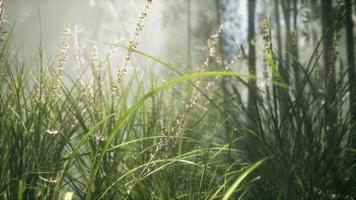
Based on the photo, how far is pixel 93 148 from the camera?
4.94 ft

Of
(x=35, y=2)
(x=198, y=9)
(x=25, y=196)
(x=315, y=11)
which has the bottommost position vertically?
(x=25, y=196)

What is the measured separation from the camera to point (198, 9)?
1953 cm

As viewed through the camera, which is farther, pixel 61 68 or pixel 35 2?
pixel 35 2

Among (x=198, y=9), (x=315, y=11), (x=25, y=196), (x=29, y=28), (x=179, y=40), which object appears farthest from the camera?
(x=29, y=28)

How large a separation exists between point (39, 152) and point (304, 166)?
2.88 ft

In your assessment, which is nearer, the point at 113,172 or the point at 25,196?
the point at 25,196

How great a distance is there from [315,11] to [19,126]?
347 inches

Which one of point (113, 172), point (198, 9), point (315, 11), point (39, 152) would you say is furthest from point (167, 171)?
point (198, 9)

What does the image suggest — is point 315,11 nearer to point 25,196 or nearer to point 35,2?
point 25,196

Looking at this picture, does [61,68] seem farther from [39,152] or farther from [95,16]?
[95,16]

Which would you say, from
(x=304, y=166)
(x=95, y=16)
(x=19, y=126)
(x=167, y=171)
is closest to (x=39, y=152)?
(x=19, y=126)

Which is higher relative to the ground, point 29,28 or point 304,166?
point 29,28

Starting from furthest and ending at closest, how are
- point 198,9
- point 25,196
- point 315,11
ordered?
point 198,9, point 315,11, point 25,196

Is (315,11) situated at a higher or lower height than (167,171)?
higher
